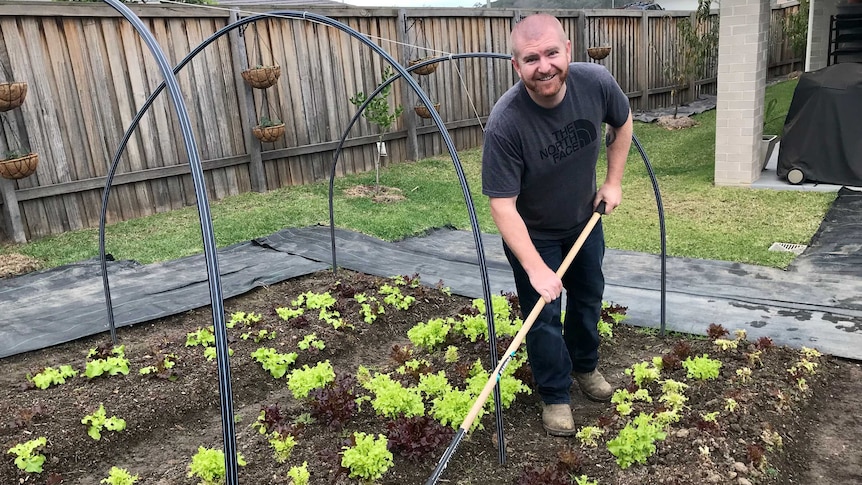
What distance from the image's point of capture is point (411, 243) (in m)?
6.71

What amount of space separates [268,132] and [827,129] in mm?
6995

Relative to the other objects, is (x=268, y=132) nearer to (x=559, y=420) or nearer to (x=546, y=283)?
(x=559, y=420)

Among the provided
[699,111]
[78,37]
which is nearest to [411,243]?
[78,37]

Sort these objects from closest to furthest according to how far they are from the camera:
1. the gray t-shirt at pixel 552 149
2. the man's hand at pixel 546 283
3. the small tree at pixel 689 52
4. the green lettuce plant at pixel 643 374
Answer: the man's hand at pixel 546 283 < the gray t-shirt at pixel 552 149 < the green lettuce plant at pixel 643 374 < the small tree at pixel 689 52

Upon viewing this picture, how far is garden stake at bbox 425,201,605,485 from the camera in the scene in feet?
7.48

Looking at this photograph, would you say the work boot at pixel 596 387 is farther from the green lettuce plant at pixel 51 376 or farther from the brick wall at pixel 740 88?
the brick wall at pixel 740 88

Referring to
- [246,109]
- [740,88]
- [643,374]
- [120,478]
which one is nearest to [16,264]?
[246,109]

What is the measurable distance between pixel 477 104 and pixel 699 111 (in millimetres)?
5813

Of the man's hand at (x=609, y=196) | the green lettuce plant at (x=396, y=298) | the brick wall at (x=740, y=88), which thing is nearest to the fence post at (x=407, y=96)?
the brick wall at (x=740, y=88)

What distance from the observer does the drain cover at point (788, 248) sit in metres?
5.74

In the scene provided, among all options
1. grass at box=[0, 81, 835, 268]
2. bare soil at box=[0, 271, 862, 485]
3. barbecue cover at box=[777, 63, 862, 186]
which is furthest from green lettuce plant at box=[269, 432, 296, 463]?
barbecue cover at box=[777, 63, 862, 186]

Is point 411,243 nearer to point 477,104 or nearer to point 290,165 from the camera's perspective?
point 290,165

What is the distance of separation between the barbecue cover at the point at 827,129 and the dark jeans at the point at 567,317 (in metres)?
6.09

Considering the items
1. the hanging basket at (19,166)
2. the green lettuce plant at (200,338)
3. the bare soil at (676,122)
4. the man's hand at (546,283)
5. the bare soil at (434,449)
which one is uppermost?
the hanging basket at (19,166)
